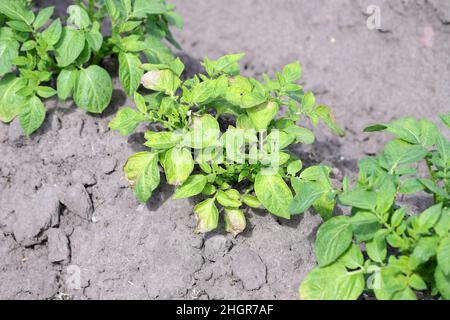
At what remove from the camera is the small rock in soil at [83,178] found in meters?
2.96

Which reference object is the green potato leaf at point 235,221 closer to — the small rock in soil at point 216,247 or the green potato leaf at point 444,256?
the small rock in soil at point 216,247

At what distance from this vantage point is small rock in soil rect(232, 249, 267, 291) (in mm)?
2652

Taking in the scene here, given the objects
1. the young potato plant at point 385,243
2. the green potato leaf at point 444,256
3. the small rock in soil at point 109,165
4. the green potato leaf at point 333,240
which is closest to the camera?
the green potato leaf at point 444,256

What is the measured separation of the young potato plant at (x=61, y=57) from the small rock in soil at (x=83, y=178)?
32cm

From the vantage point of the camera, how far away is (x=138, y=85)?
3.08 metres

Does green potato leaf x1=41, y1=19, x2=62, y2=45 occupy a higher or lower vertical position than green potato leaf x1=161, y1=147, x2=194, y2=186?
higher

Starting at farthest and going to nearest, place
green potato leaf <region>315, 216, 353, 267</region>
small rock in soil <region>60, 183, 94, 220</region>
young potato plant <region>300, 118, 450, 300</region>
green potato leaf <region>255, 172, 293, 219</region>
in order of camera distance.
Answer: small rock in soil <region>60, 183, 94, 220</region> → green potato leaf <region>255, 172, 293, 219</region> → green potato leaf <region>315, 216, 353, 267</region> → young potato plant <region>300, 118, 450, 300</region>

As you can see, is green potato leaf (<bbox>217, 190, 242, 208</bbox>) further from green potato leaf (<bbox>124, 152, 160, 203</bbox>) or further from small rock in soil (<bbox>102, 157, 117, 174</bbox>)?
small rock in soil (<bbox>102, 157, 117, 174</bbox>)

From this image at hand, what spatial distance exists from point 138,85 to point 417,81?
6.02ft

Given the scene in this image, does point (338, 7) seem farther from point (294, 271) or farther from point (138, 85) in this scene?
point (294, 271)

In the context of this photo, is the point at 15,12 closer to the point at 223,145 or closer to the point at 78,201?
the point at 78,201

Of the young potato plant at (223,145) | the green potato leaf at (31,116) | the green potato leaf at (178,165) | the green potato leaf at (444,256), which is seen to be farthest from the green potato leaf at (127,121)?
the green potato leaf at (444,256)

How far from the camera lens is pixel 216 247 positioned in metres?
2.75

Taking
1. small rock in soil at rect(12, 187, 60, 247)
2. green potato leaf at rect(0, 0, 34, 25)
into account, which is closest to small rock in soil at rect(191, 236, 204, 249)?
small rock in soil at rect(12, 187, 60, 247)
